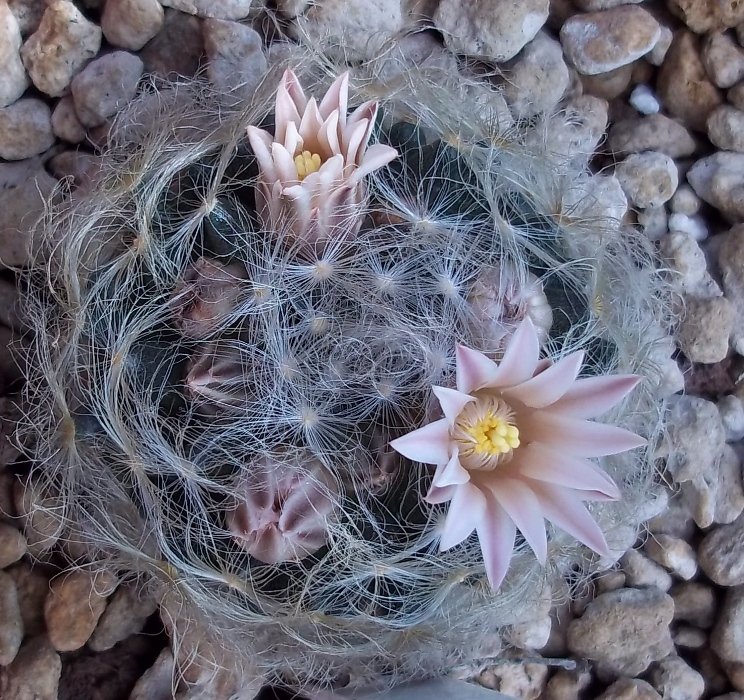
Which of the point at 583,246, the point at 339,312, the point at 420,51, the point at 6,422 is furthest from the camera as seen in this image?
the point at 420,51

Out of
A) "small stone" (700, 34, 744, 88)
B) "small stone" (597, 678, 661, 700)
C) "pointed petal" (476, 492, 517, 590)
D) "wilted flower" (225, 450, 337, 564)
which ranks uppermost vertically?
"pointed petal" (476, 492, 517, 590)

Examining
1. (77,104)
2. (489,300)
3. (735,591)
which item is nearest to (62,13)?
(77,104)

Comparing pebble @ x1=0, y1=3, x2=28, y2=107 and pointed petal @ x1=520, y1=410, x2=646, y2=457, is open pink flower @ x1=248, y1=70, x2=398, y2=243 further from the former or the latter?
pebble @ x1=0, y1=3, x2=28, y2=107

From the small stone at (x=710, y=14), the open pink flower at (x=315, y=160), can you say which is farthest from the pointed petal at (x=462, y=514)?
the small stone at (x=710, y=14)

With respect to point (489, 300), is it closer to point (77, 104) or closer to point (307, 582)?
point (307, 582)

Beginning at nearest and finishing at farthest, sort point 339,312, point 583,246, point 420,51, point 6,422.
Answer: point 339,312, point 583,246, point 6,422, point 420,51

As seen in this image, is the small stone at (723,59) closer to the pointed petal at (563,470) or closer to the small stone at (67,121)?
the pointed petal at (563,470)

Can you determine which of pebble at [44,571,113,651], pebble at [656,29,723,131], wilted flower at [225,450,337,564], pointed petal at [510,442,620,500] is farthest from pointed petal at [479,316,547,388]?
pebble at [656,29,723,131]
